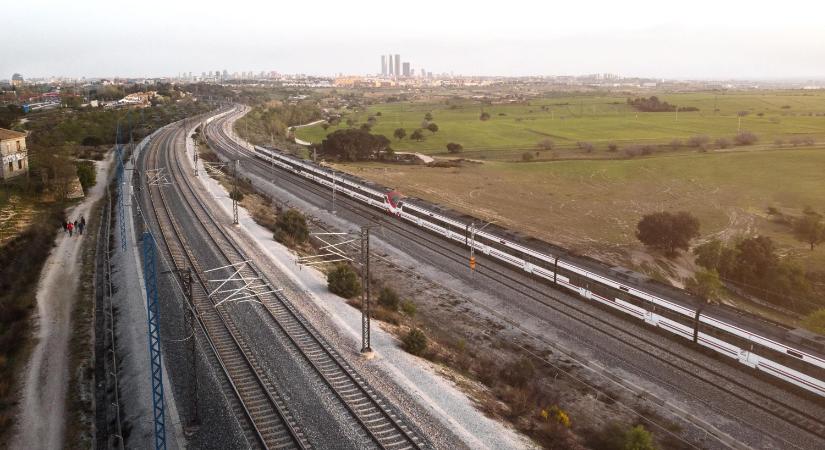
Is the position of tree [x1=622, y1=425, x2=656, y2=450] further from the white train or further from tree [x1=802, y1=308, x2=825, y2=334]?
tree [x1=802, y1=308, x2=825, y2=334]

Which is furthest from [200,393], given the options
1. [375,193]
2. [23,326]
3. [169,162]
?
[169,162]

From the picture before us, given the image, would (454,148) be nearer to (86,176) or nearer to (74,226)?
(86,176)

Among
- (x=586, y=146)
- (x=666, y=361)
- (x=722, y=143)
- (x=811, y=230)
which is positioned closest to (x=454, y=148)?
(x=586, y=146)

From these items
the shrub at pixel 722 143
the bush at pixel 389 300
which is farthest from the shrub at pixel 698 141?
the bush at pixel 389 300

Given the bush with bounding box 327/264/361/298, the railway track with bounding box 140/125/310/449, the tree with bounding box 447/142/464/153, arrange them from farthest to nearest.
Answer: the tree with bounding box 447/142/464/153
the bush with bounding box 327/264/361/298
the railway track with bounding box 140/125/310/449

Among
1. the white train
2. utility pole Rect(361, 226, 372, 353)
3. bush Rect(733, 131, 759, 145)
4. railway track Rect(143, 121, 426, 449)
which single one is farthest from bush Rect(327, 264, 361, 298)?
bush Rect(733, 131, 759, 145)

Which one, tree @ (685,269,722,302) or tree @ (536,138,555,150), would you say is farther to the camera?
tree @ (536,138,555,150)

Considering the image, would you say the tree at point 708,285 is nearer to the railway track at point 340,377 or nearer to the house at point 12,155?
the railway track at point 340,377
